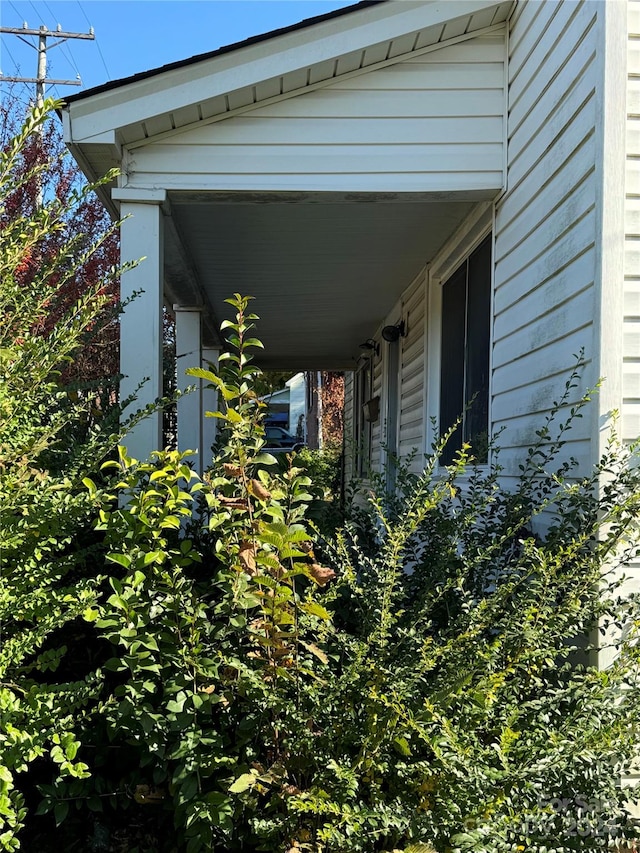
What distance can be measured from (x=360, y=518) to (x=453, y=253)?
2432 mm

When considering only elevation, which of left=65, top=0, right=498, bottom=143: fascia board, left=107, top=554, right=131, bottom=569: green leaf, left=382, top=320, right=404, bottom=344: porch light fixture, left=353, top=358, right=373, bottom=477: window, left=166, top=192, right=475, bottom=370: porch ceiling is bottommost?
left=107, top=554, right=131, bottom=569: green leaf

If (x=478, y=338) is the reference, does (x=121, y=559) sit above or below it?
below

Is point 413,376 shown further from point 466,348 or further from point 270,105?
point 270,105

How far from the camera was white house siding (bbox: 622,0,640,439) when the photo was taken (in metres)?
2.49

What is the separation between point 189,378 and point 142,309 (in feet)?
9.96

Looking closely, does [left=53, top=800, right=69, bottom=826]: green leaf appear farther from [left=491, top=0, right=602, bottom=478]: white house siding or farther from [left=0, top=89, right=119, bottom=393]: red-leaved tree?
[left=0, top=89, right=119, bottom=393]: red-leaved tree

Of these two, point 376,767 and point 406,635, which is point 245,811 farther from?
point 406,635

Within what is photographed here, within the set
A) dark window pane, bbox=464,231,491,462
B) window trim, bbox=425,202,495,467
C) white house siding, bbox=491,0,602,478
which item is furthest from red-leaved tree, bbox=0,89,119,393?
white house siding, bbox=491,0,602,478

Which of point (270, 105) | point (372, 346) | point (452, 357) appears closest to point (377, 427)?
point (372, 346)

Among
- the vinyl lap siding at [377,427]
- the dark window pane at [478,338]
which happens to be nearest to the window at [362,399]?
the vinyl lap siding at [377,427]

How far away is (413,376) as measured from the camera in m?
6.45

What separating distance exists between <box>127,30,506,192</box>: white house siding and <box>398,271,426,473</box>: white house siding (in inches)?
89.4

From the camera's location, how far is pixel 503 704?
79.0 inches

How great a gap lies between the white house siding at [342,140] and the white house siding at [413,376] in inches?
89.4
